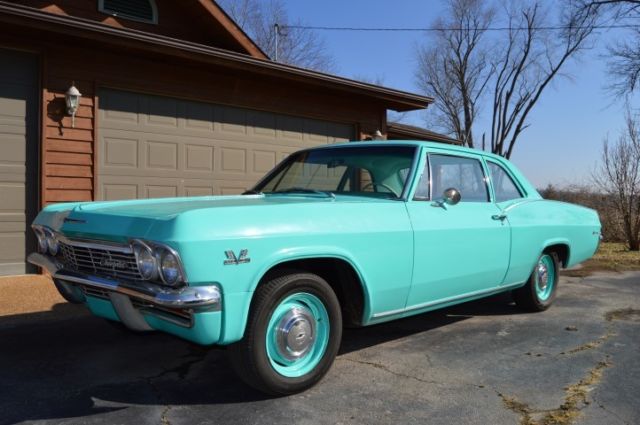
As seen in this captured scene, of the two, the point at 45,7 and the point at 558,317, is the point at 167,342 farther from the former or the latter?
the point at 45,7

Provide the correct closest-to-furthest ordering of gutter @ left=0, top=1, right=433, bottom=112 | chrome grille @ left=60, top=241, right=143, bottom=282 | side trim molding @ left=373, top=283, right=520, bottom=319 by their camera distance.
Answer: chrome grille @ left=60, top=241, right=143, bottom=282 → side trim molding @ left=373, top=283, right=520, bottom=319 → gutter @ left=0, top=1, right=433, bottom=112

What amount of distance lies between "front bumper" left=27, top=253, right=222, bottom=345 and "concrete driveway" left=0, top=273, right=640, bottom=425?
50 cm

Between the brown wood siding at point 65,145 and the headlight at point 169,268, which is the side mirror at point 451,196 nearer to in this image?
the headlight at point 169,268

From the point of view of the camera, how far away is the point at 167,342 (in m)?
4.33

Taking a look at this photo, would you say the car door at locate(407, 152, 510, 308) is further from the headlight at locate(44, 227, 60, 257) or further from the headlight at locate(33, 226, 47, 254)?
the headlight at locate(33, 226, 47, 254)

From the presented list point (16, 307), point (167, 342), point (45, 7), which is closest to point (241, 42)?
point (45, 7)

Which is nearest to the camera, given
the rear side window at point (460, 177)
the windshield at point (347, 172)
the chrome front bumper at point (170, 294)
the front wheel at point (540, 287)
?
the chrome front bumper at point (170, 294)

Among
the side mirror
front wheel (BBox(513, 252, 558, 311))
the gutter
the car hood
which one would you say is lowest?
front wheel (BBox(513, 252, 558, 311))

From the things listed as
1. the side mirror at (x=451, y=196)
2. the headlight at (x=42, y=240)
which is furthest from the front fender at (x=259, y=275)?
the headlight at (x=42, y=240)

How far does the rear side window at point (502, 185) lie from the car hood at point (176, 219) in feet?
6.26

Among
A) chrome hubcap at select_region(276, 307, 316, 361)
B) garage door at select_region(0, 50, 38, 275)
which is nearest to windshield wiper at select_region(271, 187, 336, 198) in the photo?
chrome hubcap at select_region(276, 307, 316, 361)

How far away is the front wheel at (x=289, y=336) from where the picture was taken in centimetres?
289

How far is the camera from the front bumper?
2613mm

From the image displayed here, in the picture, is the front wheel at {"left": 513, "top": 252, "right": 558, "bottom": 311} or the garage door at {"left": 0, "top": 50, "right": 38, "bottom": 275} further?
the garage door at {"left": 0, "top": 50, "right": 38, "bottom": 275}
